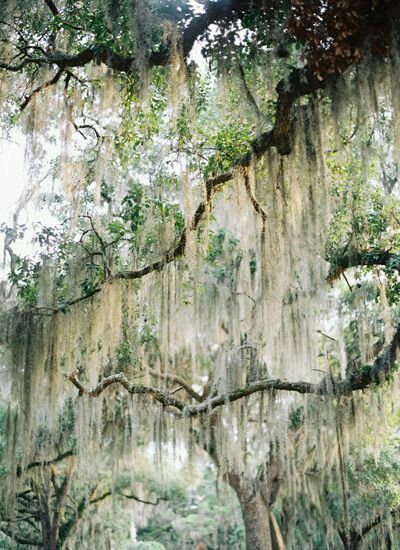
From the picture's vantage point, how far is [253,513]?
34.5 ft

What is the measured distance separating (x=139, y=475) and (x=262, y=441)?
14.5 ft

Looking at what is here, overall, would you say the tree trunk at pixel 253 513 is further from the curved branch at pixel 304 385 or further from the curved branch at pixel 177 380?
the curved branch at pixel 304 385

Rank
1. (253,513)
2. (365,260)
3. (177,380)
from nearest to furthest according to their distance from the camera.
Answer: (365,260), (253,513), (177,380)

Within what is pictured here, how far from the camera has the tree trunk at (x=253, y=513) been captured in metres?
10.4

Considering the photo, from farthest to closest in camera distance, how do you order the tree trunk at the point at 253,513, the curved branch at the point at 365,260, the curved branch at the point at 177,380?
the curved branch at the point at 177,380
the tree trunk at the point at 253,513
the curved branch at the point at 365,260

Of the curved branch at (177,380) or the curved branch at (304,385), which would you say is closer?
the curved branch at (304,385)

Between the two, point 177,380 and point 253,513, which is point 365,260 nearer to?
point 177,380

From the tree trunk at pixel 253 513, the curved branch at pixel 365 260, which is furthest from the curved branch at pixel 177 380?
the curved branch at pixel 365 260

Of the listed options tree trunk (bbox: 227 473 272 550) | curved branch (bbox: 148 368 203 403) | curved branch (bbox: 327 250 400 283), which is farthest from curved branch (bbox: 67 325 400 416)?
tree trunk (bbox: 227 473 272 550)

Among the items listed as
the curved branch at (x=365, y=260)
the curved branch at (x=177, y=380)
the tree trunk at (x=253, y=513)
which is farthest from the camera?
the curved branch at (x=177, y=380)

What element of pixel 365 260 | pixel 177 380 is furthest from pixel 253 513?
pixel 365 260

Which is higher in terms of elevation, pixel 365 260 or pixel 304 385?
pixel 365 260

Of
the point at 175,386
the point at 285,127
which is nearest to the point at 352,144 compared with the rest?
the point at 285,127

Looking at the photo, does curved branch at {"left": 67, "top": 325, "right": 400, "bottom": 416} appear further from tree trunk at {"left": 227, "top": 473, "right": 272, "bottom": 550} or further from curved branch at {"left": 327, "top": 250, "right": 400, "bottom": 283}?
tree trunk at {"left": 227, "top": 473, "right": 272, "bottom": 550}
